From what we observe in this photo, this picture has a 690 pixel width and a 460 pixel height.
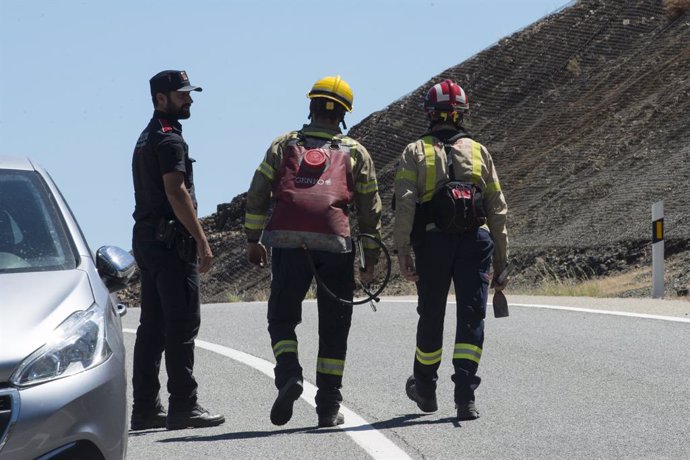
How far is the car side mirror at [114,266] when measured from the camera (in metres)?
5.98

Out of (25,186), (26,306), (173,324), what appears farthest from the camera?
(173,324)

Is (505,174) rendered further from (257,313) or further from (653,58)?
(257,313)

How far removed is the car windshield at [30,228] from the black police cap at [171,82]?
1878 millimetres

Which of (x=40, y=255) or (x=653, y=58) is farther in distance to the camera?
(x=653, y=58)

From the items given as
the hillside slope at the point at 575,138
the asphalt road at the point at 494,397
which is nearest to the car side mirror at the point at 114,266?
the asphalt road at the point at 494,397

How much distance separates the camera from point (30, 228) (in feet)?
19.9

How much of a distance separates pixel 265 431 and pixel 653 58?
39737 mm

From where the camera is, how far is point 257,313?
1730 cm

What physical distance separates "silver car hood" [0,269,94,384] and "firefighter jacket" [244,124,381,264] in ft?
8.10

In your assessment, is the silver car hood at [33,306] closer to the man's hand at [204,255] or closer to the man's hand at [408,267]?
the man's hand at [204,255]

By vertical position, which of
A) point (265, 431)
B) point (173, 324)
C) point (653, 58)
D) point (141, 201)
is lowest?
point (265, 431)

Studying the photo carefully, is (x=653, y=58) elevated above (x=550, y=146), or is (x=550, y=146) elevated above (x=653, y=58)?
(x=653, y=58)

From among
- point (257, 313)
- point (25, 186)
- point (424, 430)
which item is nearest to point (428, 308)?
point (424, 430)

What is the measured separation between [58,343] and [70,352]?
0.20 feet
